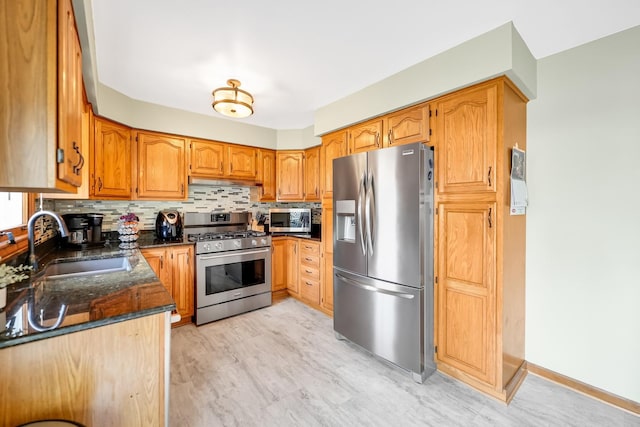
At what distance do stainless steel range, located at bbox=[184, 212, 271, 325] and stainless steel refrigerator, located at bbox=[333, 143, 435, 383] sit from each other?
131cm

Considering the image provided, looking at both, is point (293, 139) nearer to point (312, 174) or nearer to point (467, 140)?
point (312, 174)

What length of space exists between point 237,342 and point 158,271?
3.60ft

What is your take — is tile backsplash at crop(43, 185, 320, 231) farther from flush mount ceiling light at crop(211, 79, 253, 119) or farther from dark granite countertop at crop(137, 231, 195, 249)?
flush mount ceiling light at crop(211, 79, 253, 119)

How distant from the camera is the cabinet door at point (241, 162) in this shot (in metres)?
3.56

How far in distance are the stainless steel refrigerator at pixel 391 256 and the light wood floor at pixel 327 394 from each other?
0.20 meters

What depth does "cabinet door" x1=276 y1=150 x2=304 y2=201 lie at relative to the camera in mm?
3896

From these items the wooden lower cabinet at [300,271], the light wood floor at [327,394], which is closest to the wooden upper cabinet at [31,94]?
the light wood floor at [327,394]

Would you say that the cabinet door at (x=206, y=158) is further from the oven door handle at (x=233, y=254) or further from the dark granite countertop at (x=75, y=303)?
the dark granite countertop at (x=75, y=303)

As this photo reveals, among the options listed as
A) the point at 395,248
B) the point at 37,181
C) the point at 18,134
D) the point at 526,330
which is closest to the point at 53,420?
the point at 37,181

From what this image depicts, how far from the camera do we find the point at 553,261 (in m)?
2.01

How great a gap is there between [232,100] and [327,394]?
245 centimetres

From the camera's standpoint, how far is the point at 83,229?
255 centimetres

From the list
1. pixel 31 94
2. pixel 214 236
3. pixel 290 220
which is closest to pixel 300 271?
pixel 290 220

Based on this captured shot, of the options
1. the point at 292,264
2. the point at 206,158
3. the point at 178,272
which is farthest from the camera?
the point at 292,264
